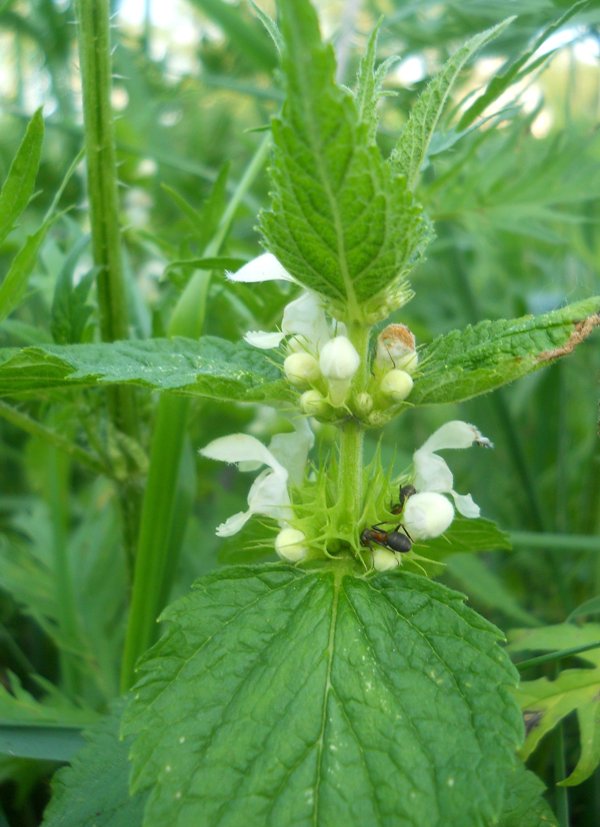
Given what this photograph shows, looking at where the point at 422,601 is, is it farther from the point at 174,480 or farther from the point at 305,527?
the point at 174,480

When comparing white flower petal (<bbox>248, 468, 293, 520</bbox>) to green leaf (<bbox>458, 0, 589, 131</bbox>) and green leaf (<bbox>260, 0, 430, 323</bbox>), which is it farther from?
green leaf (<bbox>458, 0, 589, 131</bbox>)

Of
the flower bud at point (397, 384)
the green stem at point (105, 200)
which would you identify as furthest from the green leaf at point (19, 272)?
the flower bud at point (397, 384)

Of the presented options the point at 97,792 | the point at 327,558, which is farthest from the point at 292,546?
the point at 97,792

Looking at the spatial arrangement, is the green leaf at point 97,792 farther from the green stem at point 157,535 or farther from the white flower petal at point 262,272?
the white flower petal at point 262,272

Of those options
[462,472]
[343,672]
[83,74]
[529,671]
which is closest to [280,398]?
[343,672]

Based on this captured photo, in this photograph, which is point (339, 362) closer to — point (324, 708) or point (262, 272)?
point (262, 272)
